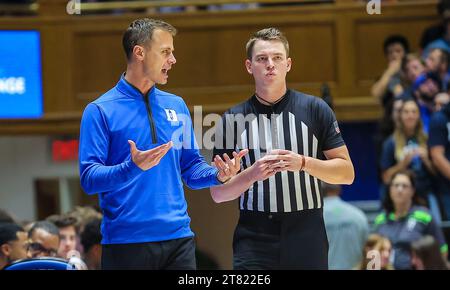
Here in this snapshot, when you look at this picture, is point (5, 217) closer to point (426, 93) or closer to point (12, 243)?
point (12, 243)

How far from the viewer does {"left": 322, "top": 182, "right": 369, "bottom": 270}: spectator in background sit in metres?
4.13

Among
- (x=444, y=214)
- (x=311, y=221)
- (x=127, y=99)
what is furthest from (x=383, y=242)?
(x=127, y=99)

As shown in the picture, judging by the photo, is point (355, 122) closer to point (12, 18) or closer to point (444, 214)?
point (444, 214)

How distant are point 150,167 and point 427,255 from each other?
212cm

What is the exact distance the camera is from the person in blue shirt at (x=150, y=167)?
358 centimetres

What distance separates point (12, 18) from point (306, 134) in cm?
162

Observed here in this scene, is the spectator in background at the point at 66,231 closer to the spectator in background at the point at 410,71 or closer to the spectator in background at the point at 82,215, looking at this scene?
the spectator in background at the point at 82,215

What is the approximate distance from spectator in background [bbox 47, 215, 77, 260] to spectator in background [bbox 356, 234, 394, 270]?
1.55 m

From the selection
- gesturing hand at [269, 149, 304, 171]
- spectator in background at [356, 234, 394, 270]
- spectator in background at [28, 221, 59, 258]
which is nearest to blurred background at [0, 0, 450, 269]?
spectator in background at [28, 221, 59, 258]

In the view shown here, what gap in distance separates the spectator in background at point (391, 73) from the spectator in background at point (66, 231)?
1.88 metres

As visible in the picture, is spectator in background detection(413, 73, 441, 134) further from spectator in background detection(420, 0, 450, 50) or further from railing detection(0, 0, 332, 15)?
railing detection(0, 0, 332, 15)

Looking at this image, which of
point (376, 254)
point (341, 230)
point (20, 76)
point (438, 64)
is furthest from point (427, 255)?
point (20, 76)

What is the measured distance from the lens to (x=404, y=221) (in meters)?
5.29

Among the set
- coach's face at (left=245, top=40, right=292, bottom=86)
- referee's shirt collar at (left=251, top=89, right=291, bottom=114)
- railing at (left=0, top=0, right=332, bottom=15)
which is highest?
railing at (left=0, top=0, right=332, bottom=15)
